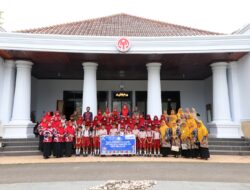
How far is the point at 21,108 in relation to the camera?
12.7m

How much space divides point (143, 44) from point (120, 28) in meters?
3.65

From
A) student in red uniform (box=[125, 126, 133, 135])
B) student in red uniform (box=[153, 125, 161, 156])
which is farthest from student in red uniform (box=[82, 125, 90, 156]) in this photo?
student in red uniform (box=[153, 125, 161, 156])

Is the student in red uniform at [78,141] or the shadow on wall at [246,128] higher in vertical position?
the shadow on wall at [246,128]

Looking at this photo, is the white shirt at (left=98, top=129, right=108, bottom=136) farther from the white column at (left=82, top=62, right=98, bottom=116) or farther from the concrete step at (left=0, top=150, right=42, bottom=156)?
the concrete step at (left=0, top=150, right=42, bottom=156)

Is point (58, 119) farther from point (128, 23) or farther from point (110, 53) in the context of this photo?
point (128, 23)

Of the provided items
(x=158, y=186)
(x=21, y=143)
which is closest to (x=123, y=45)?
(x=21, y=143)

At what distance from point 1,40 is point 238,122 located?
38.3 ft

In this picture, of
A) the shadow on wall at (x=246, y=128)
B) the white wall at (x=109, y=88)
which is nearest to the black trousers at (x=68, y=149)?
the white wall at (x=109, y=88)

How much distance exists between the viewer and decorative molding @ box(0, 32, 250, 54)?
12.1 meters

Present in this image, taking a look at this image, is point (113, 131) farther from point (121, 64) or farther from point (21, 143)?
point (121, 64)

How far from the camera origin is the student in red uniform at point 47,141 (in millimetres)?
10219

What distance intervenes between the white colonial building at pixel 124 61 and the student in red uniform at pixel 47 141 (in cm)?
255

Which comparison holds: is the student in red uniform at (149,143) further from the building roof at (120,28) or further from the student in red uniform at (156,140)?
the building roof at (120,28)

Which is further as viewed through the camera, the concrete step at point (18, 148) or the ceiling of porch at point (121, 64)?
the ceiling of porch at point (121, 64)
